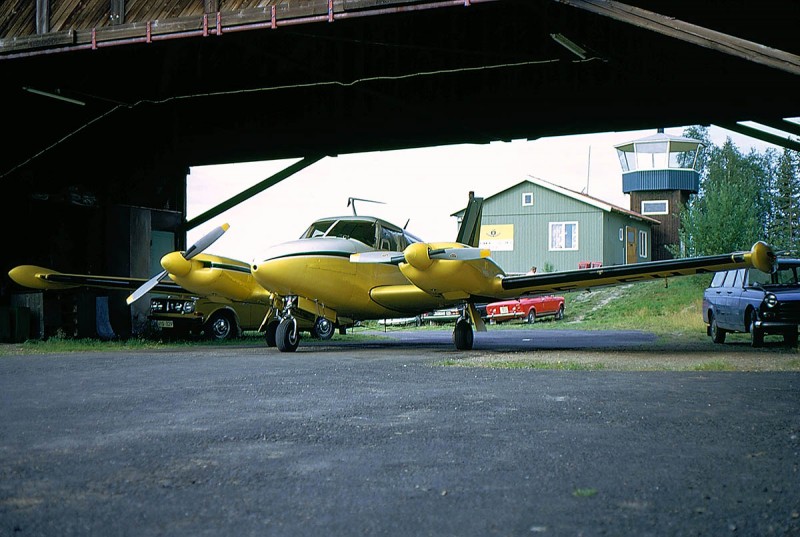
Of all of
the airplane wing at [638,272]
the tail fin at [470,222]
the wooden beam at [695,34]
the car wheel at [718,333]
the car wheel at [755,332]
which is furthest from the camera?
the tail fin at [470,222]

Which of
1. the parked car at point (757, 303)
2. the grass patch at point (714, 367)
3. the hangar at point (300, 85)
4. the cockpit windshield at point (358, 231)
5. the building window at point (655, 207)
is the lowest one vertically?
the grass patch at point (714, 367)

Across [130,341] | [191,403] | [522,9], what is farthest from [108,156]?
[191,403]

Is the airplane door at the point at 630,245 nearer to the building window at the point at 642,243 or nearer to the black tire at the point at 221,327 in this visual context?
the building window at the point at 642,243

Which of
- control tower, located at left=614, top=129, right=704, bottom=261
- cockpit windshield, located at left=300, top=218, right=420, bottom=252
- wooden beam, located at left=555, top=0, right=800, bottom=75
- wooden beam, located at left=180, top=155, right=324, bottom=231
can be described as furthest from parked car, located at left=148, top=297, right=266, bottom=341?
control tower, located at left=614, top=129, right=704, bottom=261

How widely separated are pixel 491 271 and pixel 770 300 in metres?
5.85

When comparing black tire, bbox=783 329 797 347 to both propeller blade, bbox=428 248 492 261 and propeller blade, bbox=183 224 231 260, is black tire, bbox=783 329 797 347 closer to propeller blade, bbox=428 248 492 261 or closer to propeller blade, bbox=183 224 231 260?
propeller blade, bbox=428 248 492 261

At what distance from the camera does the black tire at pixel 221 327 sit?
69.1ft

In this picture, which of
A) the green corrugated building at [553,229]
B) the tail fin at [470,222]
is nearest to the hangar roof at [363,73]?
the tail fin at [470,222]

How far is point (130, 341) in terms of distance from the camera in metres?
19.5

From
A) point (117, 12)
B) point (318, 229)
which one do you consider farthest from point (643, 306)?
point (117, 12)

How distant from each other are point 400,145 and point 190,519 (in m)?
17.3

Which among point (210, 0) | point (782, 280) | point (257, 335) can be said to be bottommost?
point (257, 335)

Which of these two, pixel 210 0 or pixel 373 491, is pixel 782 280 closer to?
pixel 210 0

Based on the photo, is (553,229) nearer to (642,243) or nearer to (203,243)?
(642,243)
